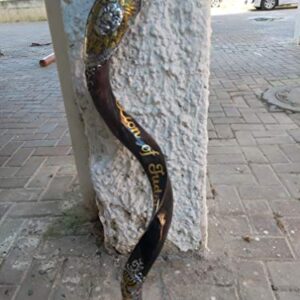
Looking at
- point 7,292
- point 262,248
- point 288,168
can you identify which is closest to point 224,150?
point 288,168

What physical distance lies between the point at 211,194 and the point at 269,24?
9661 mm

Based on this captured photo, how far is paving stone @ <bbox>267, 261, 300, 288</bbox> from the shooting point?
1732 mm

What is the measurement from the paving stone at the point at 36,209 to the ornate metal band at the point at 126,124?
3.30 ft

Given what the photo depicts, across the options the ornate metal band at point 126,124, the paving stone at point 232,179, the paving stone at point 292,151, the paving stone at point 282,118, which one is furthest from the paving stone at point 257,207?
the paving stone at point 282,118

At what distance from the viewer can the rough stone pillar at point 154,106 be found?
4.79 feet

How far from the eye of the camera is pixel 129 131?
1.32 meters

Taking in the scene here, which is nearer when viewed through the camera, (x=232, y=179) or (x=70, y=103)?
(x=70, y=103)

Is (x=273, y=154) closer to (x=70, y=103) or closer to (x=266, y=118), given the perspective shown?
(x=266, y=118)

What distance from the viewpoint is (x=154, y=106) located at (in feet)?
5.21

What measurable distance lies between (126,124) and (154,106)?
0.98 feet

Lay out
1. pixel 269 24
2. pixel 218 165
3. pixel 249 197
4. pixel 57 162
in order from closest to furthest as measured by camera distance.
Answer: pixel 249 197
pixel 218 165
pixel 57 162
pixel 269 24

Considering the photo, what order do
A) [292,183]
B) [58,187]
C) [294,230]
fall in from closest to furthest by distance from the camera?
[294,230], [292,183], [58,187]

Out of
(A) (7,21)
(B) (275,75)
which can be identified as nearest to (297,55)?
(B) (275,75)

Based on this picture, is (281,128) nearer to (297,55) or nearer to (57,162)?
(57,162)
